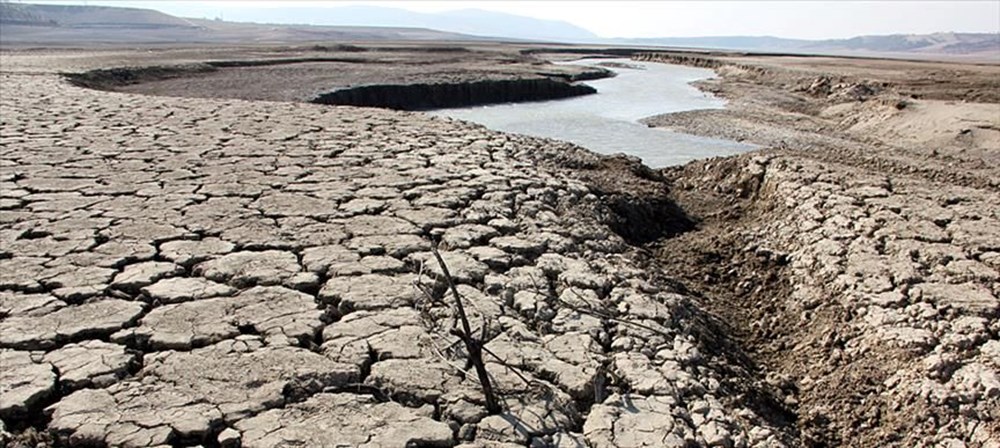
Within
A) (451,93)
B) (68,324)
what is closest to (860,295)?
(68,324)

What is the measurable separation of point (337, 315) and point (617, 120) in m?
10.9

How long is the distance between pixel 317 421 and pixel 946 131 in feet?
36.3

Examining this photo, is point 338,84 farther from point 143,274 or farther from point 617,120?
point 143,274

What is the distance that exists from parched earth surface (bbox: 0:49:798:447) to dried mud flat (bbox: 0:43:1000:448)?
0.04ft

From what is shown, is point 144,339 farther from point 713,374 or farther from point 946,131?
point 946,131

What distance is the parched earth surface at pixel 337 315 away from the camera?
2.47m

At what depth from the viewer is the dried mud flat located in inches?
99.8

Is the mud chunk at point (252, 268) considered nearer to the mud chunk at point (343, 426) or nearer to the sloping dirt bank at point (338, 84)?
the mud chunk at point (343, 426)

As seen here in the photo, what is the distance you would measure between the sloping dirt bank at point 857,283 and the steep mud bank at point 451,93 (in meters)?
8.18

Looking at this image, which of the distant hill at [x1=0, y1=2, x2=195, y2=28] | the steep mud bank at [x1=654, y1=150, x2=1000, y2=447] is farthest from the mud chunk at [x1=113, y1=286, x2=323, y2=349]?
the distant hill at [x1=0, y1=2, x2=195, y2=28]

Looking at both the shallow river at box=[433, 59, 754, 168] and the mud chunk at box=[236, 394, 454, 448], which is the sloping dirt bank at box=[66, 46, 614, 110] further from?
the mud chunk at box=[236, 394, 454, 448]

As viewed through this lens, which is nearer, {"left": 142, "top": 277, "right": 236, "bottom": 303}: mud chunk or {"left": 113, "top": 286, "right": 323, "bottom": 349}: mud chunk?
{"left": 113, "top": 286, "right": 323, "bottom": 349}: mud chunk

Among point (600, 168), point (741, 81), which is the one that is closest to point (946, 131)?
point (600, 168)

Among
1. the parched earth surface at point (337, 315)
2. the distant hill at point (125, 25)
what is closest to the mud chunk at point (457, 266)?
the parched earth surface at point (337, 315)
